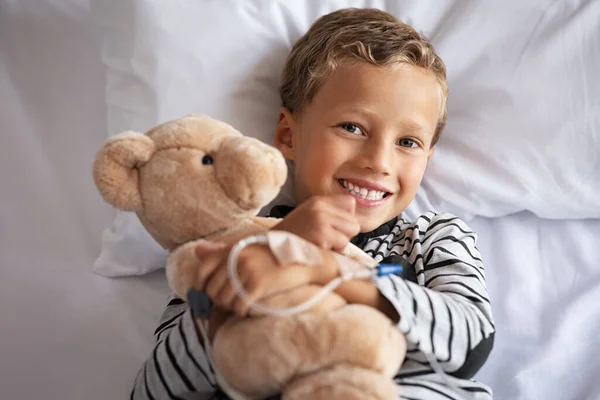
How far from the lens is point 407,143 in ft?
3.28

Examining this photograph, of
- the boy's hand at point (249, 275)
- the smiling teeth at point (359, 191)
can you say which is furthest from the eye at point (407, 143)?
the boy's hand at point (249, 275)

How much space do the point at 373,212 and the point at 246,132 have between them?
307mm

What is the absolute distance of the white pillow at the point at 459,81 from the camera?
Result: 1.06 metres

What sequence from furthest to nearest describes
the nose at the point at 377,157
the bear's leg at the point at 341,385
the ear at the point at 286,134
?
the ear at the point at 286,134 < the nose at the point at 377,157 < the bear's leg at the point at 341,385

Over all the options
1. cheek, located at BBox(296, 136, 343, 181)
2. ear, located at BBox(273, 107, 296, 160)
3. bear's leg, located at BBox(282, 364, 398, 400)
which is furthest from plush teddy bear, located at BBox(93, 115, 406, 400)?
ear, located at BBox(273, 107, 296, 160)

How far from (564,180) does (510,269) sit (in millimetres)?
219

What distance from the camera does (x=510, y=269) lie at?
44.4 inches

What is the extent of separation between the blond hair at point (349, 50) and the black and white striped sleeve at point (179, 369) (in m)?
0.50

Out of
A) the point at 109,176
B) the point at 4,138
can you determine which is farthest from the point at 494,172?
the point at 4,138

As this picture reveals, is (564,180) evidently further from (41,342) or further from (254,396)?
(41,342)

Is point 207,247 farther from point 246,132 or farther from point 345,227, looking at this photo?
point 246,132

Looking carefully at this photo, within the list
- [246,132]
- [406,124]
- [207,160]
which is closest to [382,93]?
[406,124]

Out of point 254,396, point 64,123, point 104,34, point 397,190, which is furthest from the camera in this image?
point 64,123

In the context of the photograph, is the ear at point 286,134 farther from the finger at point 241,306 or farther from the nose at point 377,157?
the finger at point 241,306
